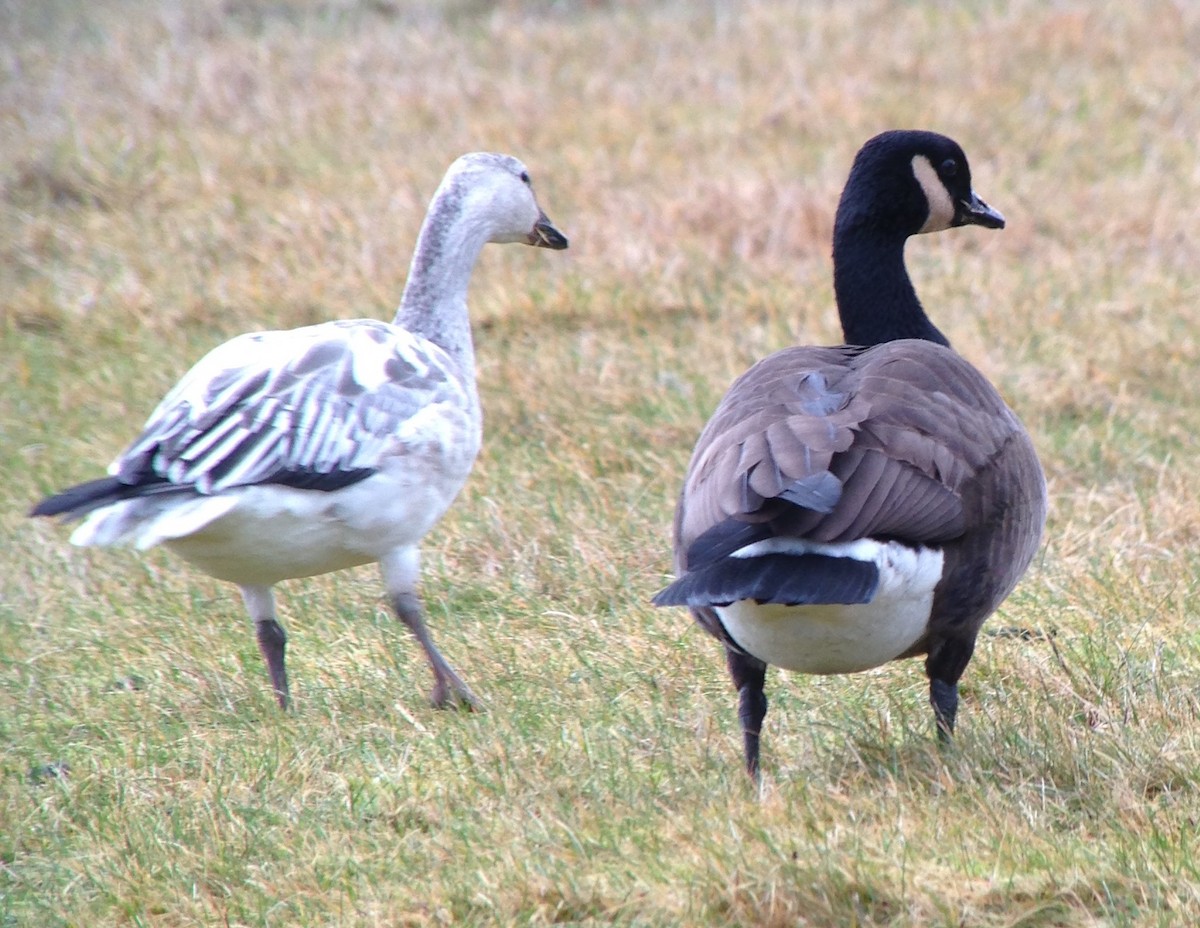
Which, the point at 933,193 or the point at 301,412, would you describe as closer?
the point at 301,412

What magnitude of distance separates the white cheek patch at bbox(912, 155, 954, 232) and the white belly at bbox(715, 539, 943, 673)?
1.82m

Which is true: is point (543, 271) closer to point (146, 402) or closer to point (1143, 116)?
point (146, 402)

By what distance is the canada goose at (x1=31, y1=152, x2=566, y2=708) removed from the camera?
409cm

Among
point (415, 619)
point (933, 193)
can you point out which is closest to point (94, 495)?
point (415, 619)

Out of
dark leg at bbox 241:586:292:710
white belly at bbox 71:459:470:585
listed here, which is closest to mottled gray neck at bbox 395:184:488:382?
white belly at bbox 71:459:470:585

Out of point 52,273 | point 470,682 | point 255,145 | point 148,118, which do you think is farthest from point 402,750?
point 148,118

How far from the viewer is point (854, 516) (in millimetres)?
3254

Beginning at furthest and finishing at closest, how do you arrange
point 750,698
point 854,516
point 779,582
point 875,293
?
point 875,293
point 750,698
point 854,516
point 779,582

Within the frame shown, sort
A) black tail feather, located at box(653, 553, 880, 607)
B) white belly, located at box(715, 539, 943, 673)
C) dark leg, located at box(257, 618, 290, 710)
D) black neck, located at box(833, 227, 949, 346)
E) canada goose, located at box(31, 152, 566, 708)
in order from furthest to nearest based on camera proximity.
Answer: black neck, located at box(833, 227, 949, 346), dark leg, located at box(257, 618, 290, 710), canada goose, located at box(31, 152, 566, 708), white belly, located at box(715, 539, 943, 673), black tail feather, located at box(653, 553, 880, 607)

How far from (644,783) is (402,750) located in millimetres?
732

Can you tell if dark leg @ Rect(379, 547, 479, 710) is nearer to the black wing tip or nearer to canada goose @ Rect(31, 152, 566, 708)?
canada goose @ Rect(31, 152, 566, 708)

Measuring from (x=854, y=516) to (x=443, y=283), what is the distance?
2302 mm

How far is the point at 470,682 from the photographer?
4645mm

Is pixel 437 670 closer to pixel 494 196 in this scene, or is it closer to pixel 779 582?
pixel 779 582
